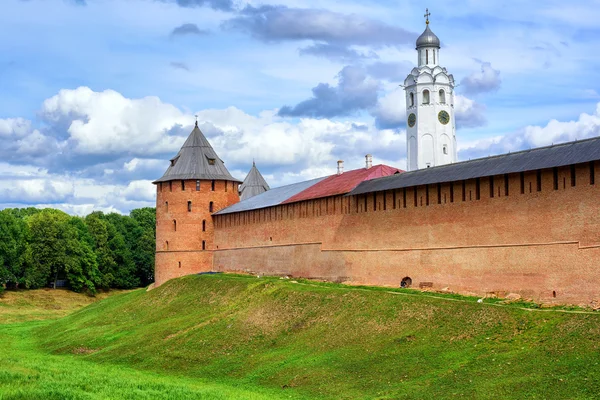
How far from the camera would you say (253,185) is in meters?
58.5

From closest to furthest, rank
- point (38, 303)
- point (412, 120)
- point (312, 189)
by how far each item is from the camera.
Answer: point (312, 189), point (38, 303), point (412, 120)

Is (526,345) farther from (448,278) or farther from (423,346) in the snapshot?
(448,278)

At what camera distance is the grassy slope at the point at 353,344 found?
19125 mm

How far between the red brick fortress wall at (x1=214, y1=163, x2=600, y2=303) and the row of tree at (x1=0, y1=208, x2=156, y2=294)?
86.9 ft

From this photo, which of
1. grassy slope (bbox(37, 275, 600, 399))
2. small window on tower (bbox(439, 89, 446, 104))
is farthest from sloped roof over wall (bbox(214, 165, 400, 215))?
small window on tower (bbox(439, 89, 446, 104))

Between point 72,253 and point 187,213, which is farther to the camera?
point 72,253

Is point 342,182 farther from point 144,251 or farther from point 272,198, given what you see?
point 144,251

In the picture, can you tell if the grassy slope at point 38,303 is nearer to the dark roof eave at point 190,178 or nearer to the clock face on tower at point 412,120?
the dark roof eave at point 190,178

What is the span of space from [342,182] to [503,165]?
1122 cm

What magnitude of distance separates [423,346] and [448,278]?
6112 millimetres

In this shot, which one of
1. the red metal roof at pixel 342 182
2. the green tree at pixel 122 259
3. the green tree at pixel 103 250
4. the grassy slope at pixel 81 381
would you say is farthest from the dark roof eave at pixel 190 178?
the green tree at pixel 122 259

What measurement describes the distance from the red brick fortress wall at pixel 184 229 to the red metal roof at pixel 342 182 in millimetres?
7999

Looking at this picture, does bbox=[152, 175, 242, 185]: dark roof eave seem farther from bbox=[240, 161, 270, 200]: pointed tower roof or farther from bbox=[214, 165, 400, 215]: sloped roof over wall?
bbox=[240, 161, 270, 200]: pointed tower roof

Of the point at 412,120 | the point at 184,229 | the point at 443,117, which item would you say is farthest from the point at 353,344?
the point at 412,120
